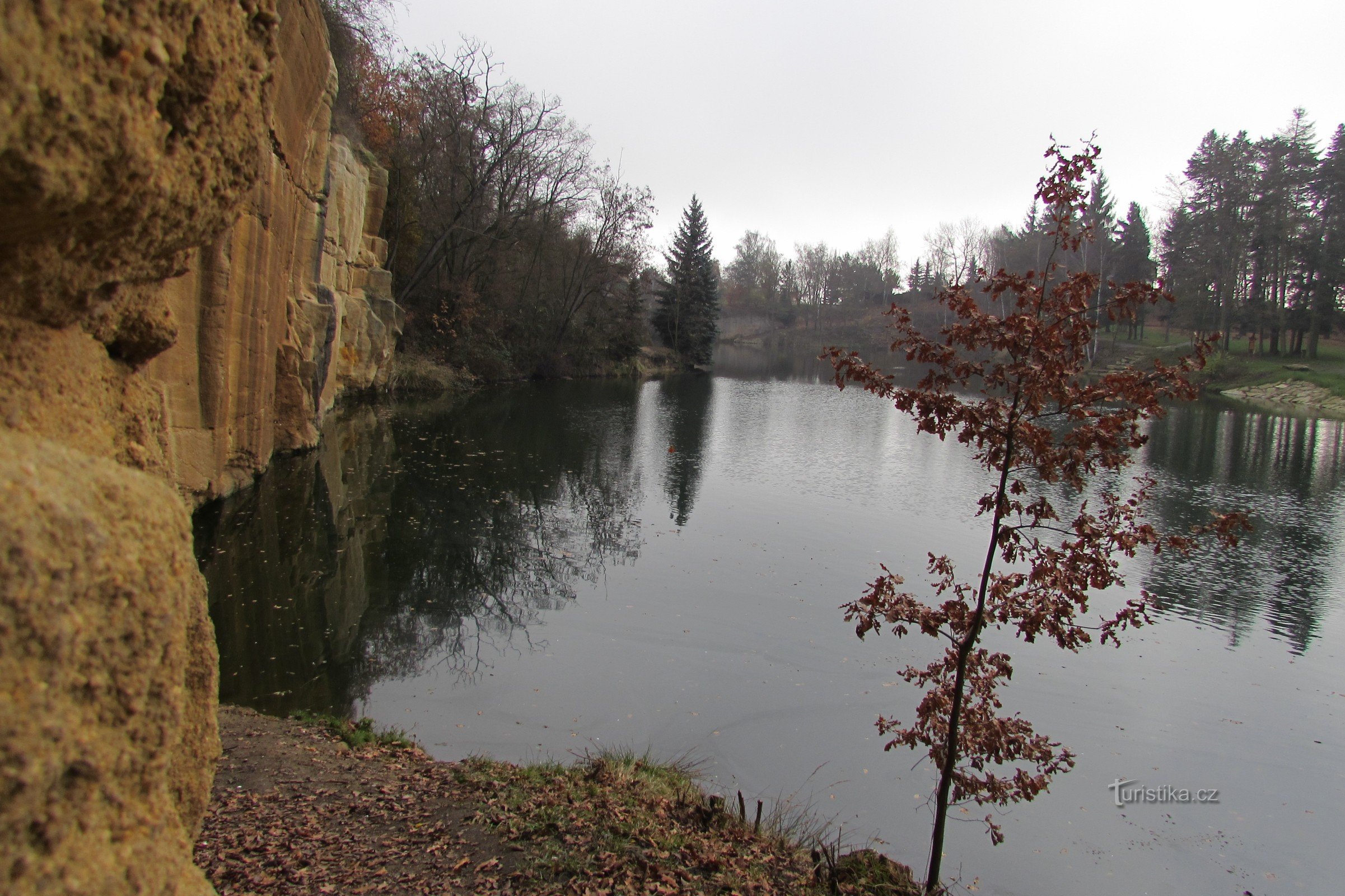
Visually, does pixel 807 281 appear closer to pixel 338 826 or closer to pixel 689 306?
pixel 689 306

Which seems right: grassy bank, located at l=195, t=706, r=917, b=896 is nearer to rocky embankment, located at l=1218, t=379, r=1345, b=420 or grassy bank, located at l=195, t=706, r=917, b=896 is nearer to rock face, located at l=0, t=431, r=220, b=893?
rock face, located at l=0, t=431, r=220, b=893

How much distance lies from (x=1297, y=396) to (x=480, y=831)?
49.0 m

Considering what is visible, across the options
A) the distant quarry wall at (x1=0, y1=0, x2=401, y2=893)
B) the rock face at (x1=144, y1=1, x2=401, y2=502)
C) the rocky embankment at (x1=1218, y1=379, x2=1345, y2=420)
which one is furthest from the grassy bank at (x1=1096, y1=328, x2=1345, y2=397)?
the distant quarry wall at (x1=0, y1=0, x2=401, y2=893)

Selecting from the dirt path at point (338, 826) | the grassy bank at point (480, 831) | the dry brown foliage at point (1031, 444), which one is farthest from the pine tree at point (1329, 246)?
the dirt path at point (338, 826)

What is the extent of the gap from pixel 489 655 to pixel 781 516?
7.91 meters

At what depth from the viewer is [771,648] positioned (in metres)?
9.12

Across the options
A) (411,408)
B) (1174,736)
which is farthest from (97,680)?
(411,408)

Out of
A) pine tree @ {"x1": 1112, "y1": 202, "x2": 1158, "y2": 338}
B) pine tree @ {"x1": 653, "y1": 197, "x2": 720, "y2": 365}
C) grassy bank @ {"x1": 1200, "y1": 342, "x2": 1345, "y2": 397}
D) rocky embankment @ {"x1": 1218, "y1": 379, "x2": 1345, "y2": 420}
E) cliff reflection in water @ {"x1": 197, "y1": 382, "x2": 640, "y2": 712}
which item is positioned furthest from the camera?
pine tree @ {"x1": 1112, "y1": 202, "x2": 1158, "y2": 338}

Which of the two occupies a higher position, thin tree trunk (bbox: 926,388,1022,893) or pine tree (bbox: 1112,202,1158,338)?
pine tree (bbox: 1112,202,1158,338)

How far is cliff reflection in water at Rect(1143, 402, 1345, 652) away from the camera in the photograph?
11336 millimetres

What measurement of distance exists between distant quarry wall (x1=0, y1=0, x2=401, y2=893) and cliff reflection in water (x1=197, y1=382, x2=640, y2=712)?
222 inches

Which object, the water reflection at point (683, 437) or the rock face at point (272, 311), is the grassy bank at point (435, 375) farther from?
the rock face at point (272, 311)

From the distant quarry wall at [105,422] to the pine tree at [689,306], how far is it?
55.7m
